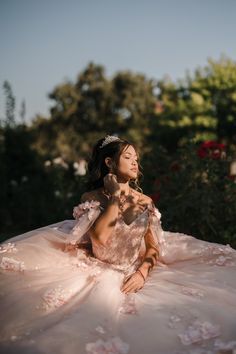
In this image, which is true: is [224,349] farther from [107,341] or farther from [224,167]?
[224,167]

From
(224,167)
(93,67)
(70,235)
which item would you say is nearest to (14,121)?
(224,167)

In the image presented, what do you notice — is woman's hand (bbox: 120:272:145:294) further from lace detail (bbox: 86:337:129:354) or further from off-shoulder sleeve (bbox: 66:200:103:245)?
lace detail (bbox: 86:337:129:354)

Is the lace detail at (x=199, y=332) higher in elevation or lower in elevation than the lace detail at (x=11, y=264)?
lower

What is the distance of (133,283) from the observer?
336 cm

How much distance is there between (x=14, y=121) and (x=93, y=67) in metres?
20.9

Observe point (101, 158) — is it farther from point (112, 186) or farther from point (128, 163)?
point (112, 186)

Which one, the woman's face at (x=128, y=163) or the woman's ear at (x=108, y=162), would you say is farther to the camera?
the woman's ear at (x=108, y=162)

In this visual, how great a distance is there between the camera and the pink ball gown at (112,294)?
264 centimetres

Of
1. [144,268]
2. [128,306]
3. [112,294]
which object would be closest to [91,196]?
[144,268]

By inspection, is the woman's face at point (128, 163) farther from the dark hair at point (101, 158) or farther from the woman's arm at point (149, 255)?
the woman's arm at point (149, 255)

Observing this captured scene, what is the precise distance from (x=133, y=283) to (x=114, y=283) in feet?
0.50

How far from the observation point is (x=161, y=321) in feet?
9.36

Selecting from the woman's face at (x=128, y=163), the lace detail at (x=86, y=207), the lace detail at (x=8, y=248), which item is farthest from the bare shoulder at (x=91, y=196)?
the lace detail at (x=8, y=248)

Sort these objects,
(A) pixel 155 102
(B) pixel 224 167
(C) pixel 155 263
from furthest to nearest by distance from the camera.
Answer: (A) pixel 155 102
(B) pixel 224 167
(C) pixel 155 263
